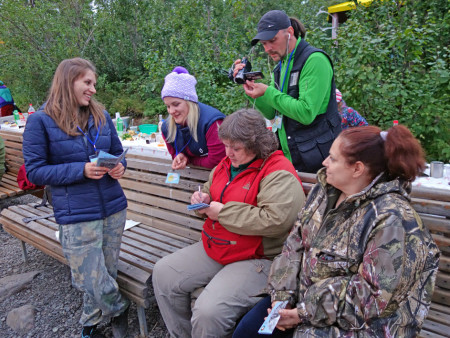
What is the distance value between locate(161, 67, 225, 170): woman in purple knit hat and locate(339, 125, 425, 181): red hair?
49.3 inches

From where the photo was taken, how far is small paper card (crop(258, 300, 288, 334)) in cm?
187

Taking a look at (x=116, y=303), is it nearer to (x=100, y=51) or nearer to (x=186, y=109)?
(x=186, y=109)

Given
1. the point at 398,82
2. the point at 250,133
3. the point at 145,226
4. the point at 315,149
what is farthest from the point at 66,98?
the point at 398,82

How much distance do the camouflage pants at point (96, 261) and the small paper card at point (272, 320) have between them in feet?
4.29

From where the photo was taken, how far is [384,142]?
1.81 m

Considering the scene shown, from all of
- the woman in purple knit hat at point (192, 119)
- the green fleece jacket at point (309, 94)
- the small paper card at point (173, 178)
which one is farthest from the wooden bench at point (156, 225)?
the green fleece jacket at point (309, 94)

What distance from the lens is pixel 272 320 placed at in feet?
6.30

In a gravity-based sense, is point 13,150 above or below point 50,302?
above

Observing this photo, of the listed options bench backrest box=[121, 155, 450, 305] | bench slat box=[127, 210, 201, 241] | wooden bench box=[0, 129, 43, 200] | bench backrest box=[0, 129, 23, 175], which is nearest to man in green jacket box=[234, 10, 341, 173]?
bench backrest box=[121, 155, 450, 305]

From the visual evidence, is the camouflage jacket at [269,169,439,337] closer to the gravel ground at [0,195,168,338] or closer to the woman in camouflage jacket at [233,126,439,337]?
the woman in camouflage jacket at [233,126,439,337]

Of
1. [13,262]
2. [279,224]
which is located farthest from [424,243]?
[13,262]

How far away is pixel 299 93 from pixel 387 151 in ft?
3.55

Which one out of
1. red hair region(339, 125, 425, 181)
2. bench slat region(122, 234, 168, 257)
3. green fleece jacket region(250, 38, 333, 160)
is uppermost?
green fleece jacket region(250, 38, 333, 160)

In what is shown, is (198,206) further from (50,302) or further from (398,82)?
(398,82)
